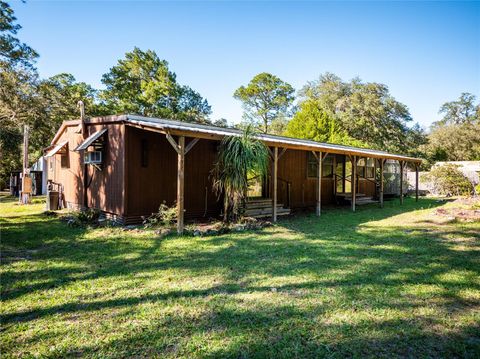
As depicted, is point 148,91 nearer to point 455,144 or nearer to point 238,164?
point 238,164

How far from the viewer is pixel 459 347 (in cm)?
248

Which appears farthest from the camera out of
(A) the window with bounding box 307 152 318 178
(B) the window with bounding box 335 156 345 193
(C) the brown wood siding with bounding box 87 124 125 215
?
(B) the window with bounding box 335 156 345 193

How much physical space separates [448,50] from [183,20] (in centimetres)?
1142

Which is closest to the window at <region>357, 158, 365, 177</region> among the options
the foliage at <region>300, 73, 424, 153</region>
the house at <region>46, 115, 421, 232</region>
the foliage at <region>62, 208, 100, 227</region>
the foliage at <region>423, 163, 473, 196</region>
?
the house at <region>46, 115, 421, 232</region>

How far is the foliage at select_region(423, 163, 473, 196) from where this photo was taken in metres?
17.8

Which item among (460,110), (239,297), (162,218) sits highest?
(460,110)

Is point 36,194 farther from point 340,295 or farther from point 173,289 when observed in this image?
point 340,295

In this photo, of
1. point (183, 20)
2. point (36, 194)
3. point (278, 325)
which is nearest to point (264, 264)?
point (278, 325)

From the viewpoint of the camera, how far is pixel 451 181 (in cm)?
1802

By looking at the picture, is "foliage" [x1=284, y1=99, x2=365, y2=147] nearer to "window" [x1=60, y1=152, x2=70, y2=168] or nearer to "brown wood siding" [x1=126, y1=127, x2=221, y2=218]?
"brown wood siding" [x1=126, y1=127, x2=221, y2=218]

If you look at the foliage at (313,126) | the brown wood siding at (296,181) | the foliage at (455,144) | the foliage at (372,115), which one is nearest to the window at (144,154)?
the brown wood siding at (296,181)

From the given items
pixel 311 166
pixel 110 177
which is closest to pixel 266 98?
pixel 311 166

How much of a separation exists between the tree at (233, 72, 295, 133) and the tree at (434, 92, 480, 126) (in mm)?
24160

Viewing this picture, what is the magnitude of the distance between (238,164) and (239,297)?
431 centimetres
